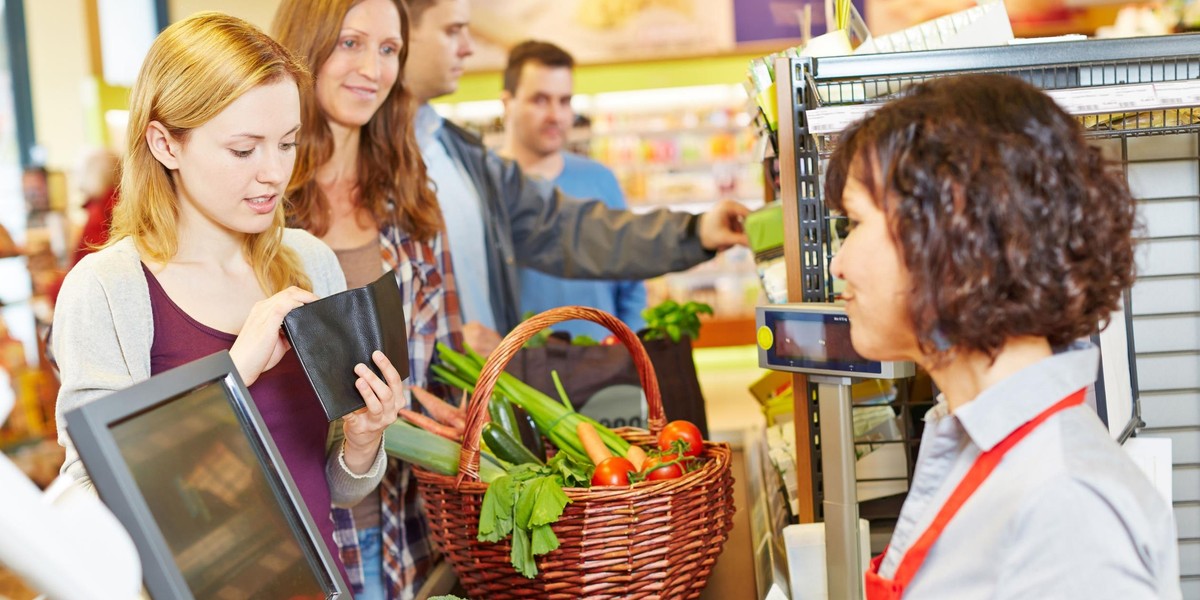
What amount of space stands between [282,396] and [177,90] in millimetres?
513

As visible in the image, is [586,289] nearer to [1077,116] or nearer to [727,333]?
[1077,116]

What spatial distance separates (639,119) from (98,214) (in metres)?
5.02

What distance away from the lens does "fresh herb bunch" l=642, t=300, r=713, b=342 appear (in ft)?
9.02

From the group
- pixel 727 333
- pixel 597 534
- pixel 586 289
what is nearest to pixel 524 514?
pixel 597 534

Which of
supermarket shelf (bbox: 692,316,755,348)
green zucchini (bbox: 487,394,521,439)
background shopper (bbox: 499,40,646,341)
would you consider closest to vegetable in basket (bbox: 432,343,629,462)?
green zucchini (bbox: 487,394,521,439)

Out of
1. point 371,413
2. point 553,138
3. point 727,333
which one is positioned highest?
point 553,138

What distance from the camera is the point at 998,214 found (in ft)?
3.17

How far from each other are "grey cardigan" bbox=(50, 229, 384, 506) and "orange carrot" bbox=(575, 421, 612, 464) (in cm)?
77

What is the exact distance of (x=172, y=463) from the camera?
99cm

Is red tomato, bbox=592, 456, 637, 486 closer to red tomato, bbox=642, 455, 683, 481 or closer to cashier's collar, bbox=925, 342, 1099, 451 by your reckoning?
red tomato, bbox=642, 455, 683, 481

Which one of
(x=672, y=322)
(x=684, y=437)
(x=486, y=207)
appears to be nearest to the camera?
(x=684, y=437)

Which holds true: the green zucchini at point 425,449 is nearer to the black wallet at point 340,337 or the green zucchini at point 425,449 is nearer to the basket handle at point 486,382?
A: the basket handle at point 486,382

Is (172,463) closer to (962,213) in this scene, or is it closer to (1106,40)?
(962,213)

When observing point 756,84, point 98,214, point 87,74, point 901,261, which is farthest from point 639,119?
point 901,261
